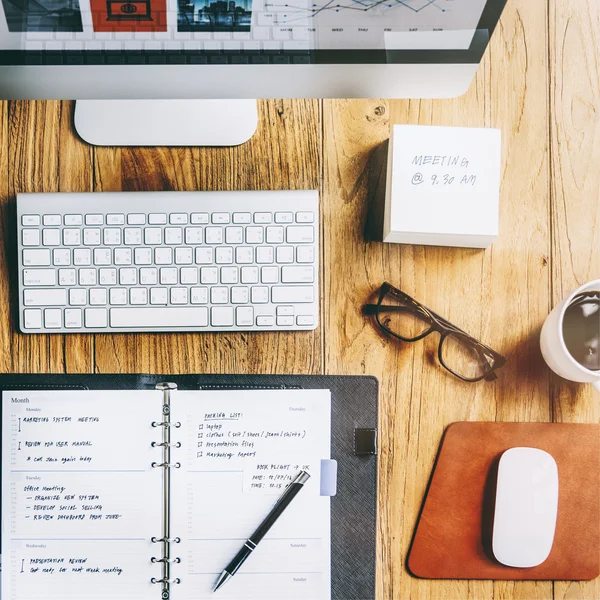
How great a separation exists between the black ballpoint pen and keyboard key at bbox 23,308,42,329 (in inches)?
14.3

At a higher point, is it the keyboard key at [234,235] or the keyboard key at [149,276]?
the keyboard key at [234,235]

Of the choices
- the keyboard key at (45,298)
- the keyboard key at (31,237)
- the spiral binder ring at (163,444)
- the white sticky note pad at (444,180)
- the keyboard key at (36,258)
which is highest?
the white sticky note pad at (444,180)

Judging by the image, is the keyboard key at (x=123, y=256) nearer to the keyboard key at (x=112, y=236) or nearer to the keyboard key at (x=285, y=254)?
the keyboard key at (x=112, y=236)

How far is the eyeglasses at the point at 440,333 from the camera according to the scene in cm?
71

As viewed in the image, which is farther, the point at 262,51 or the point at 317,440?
the point at 317,440

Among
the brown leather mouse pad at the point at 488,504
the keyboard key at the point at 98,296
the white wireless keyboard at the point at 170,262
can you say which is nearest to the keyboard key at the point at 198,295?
the white wireless keyboard at the point at 170,262

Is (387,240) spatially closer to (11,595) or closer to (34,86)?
(34,86)

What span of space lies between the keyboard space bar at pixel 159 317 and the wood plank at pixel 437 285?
0.16 m

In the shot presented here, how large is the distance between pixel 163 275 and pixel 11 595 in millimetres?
441

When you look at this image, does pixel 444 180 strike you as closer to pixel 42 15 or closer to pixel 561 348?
pixel 561 348

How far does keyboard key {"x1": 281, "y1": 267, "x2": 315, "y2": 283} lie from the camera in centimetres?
69

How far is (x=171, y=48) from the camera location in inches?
23.7

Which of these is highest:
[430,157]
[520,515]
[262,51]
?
[262,51]

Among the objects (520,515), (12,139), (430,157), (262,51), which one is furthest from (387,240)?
(12,139)
